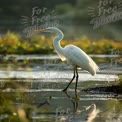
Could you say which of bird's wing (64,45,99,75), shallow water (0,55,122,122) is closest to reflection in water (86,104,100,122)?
shallow water (0,55,122,122)

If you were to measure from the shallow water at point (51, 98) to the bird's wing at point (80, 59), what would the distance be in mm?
526

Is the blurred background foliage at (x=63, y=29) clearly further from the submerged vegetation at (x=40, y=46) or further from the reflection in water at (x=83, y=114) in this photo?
the reflection in water at (x=83, y=114)

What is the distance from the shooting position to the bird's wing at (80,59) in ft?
46.7

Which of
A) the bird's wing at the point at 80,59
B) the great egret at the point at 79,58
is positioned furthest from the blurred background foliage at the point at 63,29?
the bird's wing at the point at 80,59

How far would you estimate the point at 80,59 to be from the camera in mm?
14414

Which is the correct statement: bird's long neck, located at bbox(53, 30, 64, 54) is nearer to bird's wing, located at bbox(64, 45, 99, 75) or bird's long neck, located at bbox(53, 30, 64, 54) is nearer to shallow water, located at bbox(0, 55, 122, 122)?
bird's wing, located at bbox(64, 45, 99, 75)

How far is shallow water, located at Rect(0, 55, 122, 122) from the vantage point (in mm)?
7230

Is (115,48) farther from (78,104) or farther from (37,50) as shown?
(78,104)

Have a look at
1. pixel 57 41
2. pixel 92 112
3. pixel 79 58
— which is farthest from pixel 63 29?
pixel 92 112

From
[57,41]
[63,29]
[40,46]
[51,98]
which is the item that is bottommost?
[51,98]

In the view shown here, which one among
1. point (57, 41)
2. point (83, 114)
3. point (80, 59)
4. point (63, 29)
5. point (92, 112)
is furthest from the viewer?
point (63, 29)

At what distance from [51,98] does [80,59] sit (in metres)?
2.20

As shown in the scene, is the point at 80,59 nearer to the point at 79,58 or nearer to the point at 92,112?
the point at 79,58

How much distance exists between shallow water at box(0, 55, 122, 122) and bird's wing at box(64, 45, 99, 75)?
0.53 m
